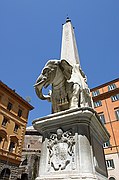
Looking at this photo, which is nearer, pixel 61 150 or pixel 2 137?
pixel 61 150

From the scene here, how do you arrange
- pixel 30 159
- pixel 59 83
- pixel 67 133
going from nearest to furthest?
1. pixel 67 133
2. pixel 59 83
3. pixel 30 159

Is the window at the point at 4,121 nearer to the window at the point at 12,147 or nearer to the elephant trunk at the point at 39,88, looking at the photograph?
the window at the point at 12,147

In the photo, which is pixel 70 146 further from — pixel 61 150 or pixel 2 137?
pixel 2 137

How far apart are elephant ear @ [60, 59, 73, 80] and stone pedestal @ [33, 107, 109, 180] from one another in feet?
3.23

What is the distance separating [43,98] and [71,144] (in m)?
1.55

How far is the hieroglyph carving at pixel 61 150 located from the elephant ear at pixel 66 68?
1285mm

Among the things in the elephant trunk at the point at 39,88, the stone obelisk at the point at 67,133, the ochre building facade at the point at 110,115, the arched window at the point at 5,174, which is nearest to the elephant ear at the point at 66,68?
the stone obelisk at the point at 67,133

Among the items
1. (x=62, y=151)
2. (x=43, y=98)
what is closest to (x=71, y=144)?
(x=62, y=151)

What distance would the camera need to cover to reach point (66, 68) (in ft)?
11.0

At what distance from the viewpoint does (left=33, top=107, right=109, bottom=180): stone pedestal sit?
231 centimetres

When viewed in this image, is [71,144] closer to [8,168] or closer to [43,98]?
[43,98]

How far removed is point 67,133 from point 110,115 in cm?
2338

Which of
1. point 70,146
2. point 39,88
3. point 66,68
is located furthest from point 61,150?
point 66,68

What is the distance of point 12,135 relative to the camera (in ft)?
77.2
